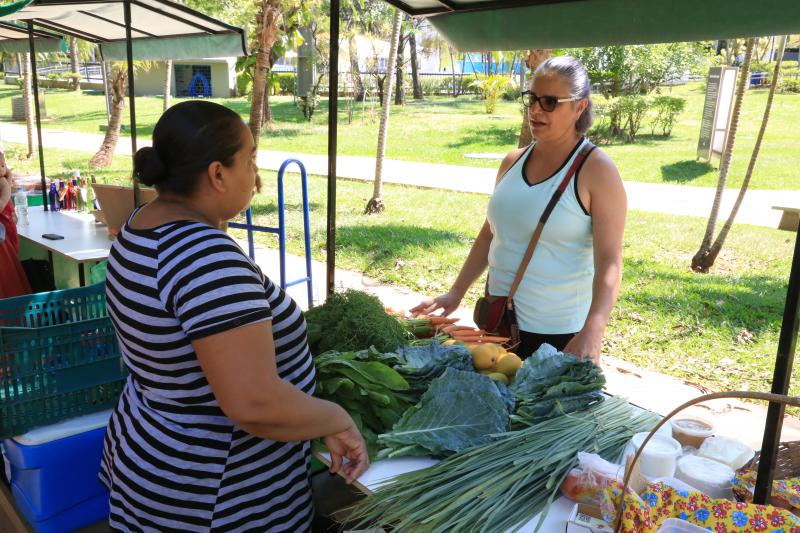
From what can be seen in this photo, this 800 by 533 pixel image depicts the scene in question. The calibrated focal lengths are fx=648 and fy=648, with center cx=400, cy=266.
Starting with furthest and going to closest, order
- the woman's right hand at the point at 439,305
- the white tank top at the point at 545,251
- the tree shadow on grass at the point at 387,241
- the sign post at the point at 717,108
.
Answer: the sign post at the point at 717,108 → the tree shadow on grass at the point at 387,241 → the woman's right hand at the point at 439,305 → the white tank top at the point at 545,251

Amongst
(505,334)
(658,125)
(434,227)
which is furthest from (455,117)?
(505,334)

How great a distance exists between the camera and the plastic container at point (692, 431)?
1.83 metres

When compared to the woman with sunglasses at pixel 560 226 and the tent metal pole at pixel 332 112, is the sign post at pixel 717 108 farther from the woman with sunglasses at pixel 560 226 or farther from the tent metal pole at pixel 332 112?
the tent metal pole at pixel 332 112

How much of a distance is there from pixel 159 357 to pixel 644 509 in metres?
1.11

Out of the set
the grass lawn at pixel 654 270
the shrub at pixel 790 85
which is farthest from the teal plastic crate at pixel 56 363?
the shrub at pixel 790 85

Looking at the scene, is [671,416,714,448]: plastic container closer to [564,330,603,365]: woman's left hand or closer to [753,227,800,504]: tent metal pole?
[753,227,800,504]: tent metal pole

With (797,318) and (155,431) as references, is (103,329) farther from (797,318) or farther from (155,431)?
(797,318)

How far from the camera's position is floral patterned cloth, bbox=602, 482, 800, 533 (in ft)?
4.18

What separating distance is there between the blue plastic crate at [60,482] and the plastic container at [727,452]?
239 centimetres

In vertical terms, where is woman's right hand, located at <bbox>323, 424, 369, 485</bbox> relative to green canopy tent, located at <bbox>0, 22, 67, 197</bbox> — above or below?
below

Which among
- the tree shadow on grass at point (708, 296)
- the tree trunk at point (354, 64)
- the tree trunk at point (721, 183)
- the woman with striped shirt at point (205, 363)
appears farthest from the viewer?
the tree trunk at point (354, 64)

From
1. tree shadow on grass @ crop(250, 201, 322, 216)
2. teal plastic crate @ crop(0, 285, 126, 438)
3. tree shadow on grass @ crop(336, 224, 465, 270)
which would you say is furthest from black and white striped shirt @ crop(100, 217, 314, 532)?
tree shadow on grass @ crop(250, 201, 322, 216)

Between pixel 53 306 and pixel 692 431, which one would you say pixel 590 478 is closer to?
pixel 692 431

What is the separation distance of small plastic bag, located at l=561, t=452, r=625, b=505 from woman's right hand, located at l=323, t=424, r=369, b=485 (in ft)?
1.71
